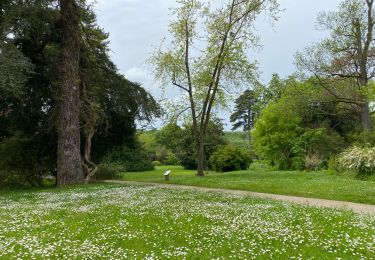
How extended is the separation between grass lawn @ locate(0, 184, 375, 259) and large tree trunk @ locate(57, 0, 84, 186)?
928 centimetres

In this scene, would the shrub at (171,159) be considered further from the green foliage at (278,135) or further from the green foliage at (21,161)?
the green foliage at (21,161)

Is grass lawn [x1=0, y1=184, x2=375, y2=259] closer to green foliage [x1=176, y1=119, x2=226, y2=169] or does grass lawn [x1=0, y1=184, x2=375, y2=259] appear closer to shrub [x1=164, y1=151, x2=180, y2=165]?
green foliage [x1=176, y1=119, x2=226, y2=169]

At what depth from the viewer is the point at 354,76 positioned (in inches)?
1286

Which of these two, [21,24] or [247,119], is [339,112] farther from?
[247,119]

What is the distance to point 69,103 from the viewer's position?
762 inches

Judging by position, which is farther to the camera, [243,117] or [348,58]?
[243,117]

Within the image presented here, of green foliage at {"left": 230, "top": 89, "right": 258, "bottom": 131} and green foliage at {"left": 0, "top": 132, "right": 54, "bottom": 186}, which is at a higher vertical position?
green foliage at {"left": 230, "top": 89, "right": 258, "bottom": 131}

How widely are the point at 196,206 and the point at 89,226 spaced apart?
3493mm

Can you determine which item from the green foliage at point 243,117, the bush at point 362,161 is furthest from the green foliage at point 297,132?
the green foliage at point 243,117

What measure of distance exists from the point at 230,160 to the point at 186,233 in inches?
1385

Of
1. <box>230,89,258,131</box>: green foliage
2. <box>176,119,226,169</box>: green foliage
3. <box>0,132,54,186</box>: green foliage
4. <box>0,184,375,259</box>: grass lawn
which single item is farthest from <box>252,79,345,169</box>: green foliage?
<box>230,89,258,131</box>: green foliage

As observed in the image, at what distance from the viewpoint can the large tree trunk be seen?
62.3 ft

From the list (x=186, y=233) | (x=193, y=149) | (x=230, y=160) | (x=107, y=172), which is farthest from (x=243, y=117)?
(x=186, y=233)

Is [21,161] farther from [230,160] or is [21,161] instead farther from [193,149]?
[193,149]
